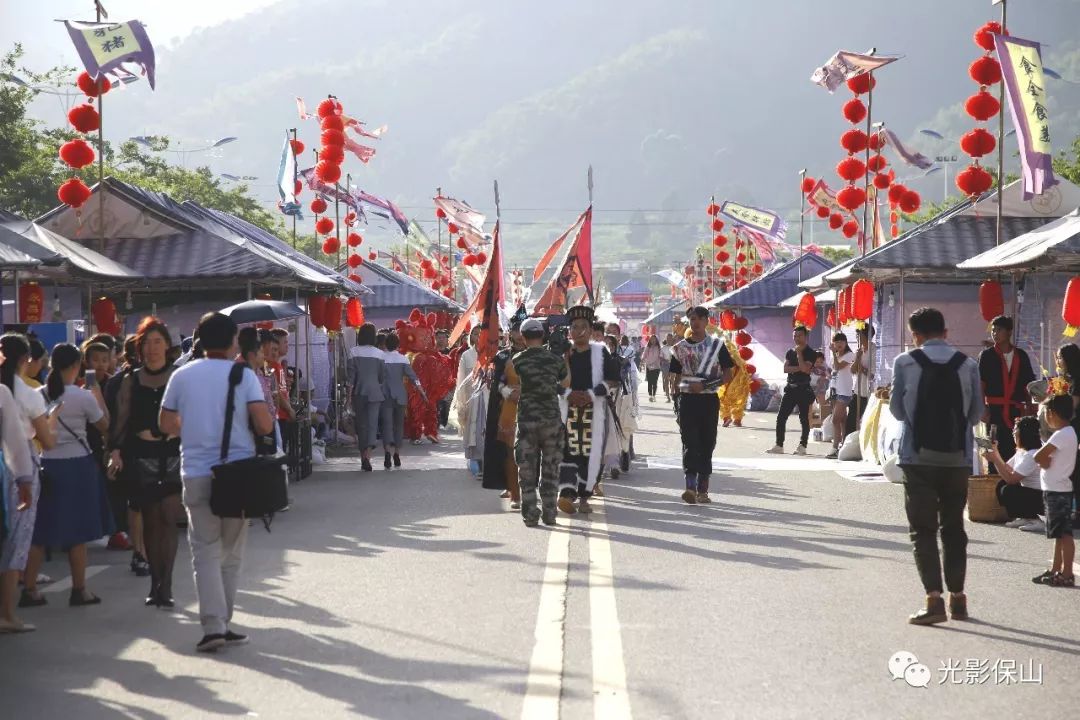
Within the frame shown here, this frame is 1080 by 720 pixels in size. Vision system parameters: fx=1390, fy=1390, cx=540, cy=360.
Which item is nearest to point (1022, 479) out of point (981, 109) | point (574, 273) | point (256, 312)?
point (256, 312)

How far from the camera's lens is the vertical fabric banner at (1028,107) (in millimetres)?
14336

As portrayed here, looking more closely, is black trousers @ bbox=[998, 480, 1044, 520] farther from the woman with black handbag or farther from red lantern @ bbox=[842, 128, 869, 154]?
red lantern @ bbox=[842, 128, 869, 154]

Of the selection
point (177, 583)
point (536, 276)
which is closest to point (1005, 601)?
point (177, 583)

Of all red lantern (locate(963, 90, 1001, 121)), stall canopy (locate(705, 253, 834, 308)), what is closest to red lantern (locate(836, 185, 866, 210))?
red lantern (locate(963, 90, 1001, 121))

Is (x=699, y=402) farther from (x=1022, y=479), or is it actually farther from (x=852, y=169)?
(x=852, y=169)

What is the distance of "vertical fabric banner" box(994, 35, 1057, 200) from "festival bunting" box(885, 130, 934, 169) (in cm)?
1091

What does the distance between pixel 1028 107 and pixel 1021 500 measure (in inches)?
197

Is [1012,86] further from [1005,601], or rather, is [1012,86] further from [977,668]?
[977,668]

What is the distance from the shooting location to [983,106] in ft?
57.0

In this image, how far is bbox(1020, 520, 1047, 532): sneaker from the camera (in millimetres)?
11359

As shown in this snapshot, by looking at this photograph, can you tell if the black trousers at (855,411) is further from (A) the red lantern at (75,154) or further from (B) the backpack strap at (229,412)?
(B) the backpack strap at (229,412)

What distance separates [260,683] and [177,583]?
10.2ft

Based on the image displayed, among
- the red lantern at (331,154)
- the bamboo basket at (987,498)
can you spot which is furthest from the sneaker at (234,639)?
the red lantern at (331,154)

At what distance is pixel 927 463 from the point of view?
780cm
